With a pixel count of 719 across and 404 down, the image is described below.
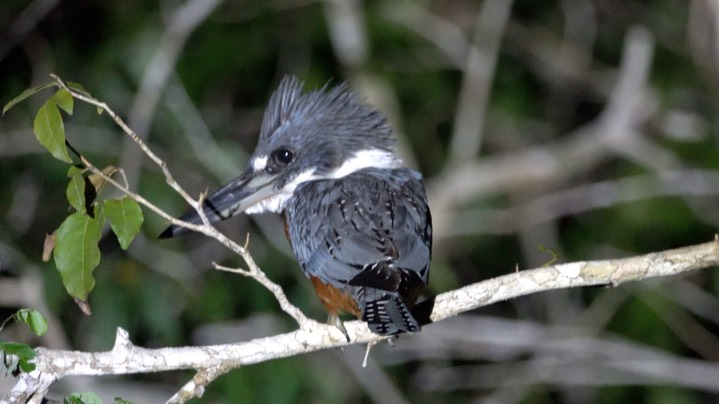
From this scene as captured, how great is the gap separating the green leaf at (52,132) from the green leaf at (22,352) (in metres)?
0.38

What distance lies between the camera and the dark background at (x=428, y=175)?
4.66 m

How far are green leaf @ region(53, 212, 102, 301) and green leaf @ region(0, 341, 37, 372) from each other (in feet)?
0.56

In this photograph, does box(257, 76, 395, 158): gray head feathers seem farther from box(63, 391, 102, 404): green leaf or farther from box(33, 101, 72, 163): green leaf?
box(63, 391, 102, 404): green leaf

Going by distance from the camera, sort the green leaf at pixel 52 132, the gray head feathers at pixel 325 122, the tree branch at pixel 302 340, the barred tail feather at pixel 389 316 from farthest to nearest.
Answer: the gray head feathers at pixel 325 122 < the barred tail feather at pixel 389 316 < the tree branch at pixel 302 340 < the green leaf at pixel 52 132

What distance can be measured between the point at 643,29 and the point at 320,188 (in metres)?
3.58

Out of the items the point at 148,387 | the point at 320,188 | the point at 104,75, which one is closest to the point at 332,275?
the point at 320,188

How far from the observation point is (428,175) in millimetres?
5754

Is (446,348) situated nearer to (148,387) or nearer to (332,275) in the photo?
(148,387)

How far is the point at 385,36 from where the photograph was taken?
5508mm

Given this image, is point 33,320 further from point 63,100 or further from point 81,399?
point 63,100

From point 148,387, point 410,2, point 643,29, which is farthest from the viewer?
point 643,29

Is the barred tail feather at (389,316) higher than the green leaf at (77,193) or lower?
lower

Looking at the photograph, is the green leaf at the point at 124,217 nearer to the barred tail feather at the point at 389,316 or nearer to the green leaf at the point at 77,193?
the green leaf at the point at 77,193

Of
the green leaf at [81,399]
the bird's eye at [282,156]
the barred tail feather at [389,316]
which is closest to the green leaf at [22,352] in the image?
the green leaf at [81,399]
